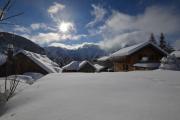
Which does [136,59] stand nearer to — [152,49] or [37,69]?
[152,49]

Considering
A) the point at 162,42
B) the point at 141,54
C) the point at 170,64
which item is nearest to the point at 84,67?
the point at 141,54

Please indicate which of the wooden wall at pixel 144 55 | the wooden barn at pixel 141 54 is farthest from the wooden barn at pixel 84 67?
the wooden wall at pixel 144 55

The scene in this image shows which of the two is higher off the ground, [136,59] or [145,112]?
[136,59]

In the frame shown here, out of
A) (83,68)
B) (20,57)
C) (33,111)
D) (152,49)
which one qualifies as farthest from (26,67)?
(33,111)

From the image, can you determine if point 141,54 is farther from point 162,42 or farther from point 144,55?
point 162,42

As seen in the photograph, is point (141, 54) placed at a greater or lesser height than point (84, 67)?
greater

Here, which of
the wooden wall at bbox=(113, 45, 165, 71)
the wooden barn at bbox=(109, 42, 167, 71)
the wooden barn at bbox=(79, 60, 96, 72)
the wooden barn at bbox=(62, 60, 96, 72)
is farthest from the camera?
the wooden barn at bbox=(79, 60, 96, 72)

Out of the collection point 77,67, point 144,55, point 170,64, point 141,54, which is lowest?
point 170,64

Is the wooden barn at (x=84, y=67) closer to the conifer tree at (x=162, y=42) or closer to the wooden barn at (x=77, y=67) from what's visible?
the wooden barn at (x=77, y=67)

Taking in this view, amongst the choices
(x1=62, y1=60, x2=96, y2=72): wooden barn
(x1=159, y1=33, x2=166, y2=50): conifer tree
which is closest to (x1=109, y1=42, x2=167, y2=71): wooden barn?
(x1=62, y1=60, x2=96, y2=72): wooden barn

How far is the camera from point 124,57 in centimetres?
1911

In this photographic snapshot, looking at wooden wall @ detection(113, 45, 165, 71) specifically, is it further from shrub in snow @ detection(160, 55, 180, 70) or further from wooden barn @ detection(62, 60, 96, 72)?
wooden barn @ detection(62, 60, 96, 72)

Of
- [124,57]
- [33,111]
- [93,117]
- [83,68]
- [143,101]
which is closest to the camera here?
[93,117]

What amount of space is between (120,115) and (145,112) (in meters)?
0.27
